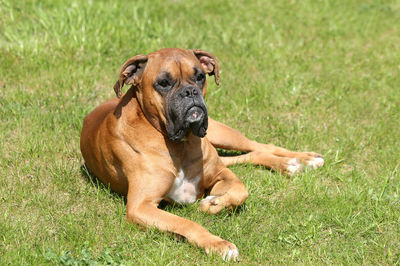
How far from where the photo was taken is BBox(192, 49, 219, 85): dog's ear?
217 inches

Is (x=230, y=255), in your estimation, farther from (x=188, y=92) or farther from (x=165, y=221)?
(x=188, y=92)

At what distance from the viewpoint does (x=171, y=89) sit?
497 centimetres

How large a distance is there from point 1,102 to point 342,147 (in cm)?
414

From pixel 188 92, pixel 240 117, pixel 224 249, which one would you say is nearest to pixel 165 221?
pixel 224 249

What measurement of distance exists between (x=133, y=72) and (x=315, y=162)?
2253mm

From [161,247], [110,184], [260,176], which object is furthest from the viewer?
[260,176]

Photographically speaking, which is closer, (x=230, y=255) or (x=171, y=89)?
(x=230, y=255)

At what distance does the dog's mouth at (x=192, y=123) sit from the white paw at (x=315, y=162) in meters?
1.59

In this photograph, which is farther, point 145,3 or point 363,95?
point 145,3

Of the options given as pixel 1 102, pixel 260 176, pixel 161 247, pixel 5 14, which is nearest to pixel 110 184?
pixel 161 247

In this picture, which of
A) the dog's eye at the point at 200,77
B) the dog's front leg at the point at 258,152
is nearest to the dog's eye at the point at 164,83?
the dog's eye at the point at 200,77

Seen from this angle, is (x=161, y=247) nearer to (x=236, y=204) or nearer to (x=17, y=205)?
(x=236, y=204)

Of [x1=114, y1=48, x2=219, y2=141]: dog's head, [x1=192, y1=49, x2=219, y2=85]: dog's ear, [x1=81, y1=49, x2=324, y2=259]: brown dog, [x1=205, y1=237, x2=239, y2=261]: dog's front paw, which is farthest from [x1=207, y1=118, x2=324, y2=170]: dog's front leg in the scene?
[x1=205, y1=237, x2=239, y2=261]: dog's front paw

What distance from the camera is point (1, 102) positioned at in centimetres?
700
